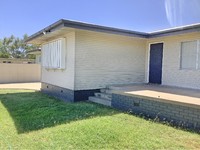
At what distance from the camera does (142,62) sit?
33.5 ft

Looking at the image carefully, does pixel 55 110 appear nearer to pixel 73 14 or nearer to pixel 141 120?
pixel 141 120

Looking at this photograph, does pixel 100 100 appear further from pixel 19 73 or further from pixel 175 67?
pixel 19 73

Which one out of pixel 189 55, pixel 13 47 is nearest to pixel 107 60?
pixel 189 55

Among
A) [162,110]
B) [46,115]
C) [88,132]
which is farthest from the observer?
[46,115]

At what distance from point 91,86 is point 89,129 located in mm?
3951

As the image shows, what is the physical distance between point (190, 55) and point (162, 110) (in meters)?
3.84

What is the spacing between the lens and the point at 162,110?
18.3ft

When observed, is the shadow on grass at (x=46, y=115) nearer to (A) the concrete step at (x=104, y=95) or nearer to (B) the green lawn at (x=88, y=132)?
(B) the green lawn at (x=88, y=132)

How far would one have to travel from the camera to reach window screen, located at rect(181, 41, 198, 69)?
8125 millimetres

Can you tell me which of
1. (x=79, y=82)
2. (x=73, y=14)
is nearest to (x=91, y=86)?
(x=79, y=82)

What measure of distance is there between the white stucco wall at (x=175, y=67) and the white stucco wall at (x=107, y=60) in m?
1.22

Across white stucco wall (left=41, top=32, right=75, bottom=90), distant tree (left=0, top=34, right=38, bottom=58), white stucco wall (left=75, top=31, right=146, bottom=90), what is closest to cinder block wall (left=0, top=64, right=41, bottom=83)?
white stucco wall (left=41, top=32, right=75, bottom=90)

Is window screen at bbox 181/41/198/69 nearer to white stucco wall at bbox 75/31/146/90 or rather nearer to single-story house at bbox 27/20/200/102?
single-story house at bbox 27/20/200/102

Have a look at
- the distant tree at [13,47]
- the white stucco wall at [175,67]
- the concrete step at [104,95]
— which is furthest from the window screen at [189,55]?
the distant tree at [13,47]
